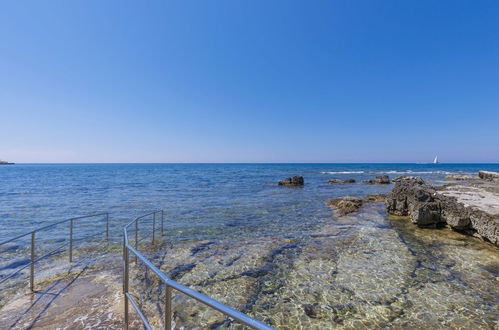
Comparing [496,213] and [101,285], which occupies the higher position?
[496,213]

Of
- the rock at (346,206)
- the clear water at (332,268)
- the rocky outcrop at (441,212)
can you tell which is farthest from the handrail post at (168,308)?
the rock at (346,206)

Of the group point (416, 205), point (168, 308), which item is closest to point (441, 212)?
point (416, 205)

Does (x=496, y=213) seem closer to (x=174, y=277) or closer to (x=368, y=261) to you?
(x=368, y=261)

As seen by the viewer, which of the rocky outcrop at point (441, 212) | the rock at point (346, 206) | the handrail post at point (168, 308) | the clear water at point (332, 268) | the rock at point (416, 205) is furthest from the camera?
the rock at point (346, 206)

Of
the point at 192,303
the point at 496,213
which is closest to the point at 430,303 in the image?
the point at 192,303

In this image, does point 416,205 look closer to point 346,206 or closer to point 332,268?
point 346,206

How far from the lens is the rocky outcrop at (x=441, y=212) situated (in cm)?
863

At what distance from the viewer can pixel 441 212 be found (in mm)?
10922

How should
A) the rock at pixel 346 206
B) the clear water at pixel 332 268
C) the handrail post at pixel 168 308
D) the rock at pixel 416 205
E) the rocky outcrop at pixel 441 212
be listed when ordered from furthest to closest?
the rock at pixel 346 206, the rock at pixel 416 205, the rocky outcrop at pixel 441 212, the clear water at pixel 332 268, the handrail post at pixel 168 308

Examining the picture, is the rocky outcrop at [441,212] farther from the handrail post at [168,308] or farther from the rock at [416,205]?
the handrail post at [168,308]

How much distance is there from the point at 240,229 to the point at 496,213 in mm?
10903

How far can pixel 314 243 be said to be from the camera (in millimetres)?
8758

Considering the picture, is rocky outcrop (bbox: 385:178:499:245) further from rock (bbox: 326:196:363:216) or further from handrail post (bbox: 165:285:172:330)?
handrail post (bbox: 165:285:172:330)

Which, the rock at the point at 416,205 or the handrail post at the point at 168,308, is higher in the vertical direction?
the handrail post at the point at 168,308
